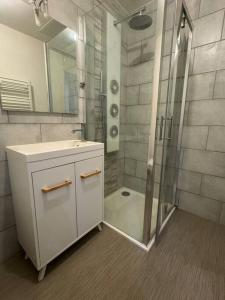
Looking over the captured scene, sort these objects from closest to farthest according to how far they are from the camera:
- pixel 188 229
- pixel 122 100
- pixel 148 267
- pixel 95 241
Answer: pixel 148 267
pixel 95 241
pixel 188 229
pixel 122 100

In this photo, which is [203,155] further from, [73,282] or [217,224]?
[73,282]

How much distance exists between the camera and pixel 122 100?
73.7 inches

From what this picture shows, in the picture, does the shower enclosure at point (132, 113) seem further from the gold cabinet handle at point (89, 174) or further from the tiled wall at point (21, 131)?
the gold cabinet handle at point (89, 174)

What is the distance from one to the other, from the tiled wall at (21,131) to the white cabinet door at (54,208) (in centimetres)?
40

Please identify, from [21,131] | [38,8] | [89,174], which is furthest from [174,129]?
[38,8]

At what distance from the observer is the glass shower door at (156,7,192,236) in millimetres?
1310

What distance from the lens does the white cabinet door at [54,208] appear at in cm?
89

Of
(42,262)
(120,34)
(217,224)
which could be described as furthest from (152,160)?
(120,34)

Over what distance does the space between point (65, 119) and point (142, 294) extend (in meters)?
1.51

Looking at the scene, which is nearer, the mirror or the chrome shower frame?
the mirror

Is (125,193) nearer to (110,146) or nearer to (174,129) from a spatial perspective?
(110,146)

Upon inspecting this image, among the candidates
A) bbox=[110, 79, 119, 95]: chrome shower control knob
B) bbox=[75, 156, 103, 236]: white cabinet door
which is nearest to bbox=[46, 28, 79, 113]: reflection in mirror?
bbox=[110, 79, 119, 95]: chrome shower control knob

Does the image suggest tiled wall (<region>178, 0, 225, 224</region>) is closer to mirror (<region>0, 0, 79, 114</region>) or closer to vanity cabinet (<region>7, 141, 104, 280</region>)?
vanity cabinet (<region>7, 141, 104, 280</region>)

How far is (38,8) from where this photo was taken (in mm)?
1089
